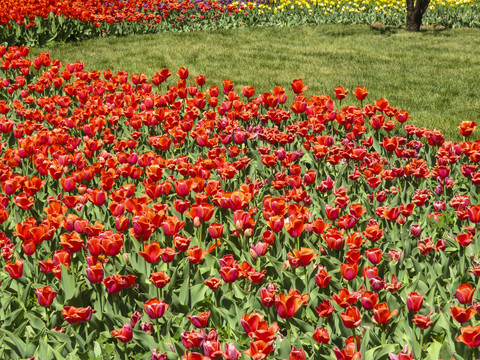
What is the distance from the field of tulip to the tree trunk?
126 centimetres

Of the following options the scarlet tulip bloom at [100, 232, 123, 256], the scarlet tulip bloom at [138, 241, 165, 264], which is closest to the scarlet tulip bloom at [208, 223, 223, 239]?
the scarlet tulip bloom at [138, 241, 165, 264]

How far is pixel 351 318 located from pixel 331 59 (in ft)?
29.1

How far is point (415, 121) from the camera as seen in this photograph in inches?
269

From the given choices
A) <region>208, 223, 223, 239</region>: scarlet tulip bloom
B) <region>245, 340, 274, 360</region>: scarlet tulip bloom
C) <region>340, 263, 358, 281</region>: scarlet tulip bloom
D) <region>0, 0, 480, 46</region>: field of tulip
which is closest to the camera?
<region>245, 340, 274, 360</region>: scarlet tulip bloom

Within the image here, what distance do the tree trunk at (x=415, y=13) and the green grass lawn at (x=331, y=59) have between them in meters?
0.29

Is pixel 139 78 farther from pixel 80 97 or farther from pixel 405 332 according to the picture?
pixel 405 332

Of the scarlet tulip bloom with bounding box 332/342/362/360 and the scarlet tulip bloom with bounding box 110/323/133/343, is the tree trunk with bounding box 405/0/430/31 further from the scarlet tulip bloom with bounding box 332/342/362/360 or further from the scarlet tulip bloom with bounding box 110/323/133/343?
the scarlet tulip bloom with bounding box 110/323/133/343

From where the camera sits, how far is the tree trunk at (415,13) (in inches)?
516

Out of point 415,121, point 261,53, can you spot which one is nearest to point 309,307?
point 415,121

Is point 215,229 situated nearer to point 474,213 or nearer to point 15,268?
point 15,268

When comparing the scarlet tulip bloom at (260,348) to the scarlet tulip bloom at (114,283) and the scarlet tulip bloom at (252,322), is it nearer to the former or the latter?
the scarlet tulip bloom at (252,322)

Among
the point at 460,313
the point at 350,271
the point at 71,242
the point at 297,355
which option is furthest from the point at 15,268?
the point at 460,313

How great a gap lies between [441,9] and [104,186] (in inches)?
547

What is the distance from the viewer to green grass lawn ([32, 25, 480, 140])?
809 cm
